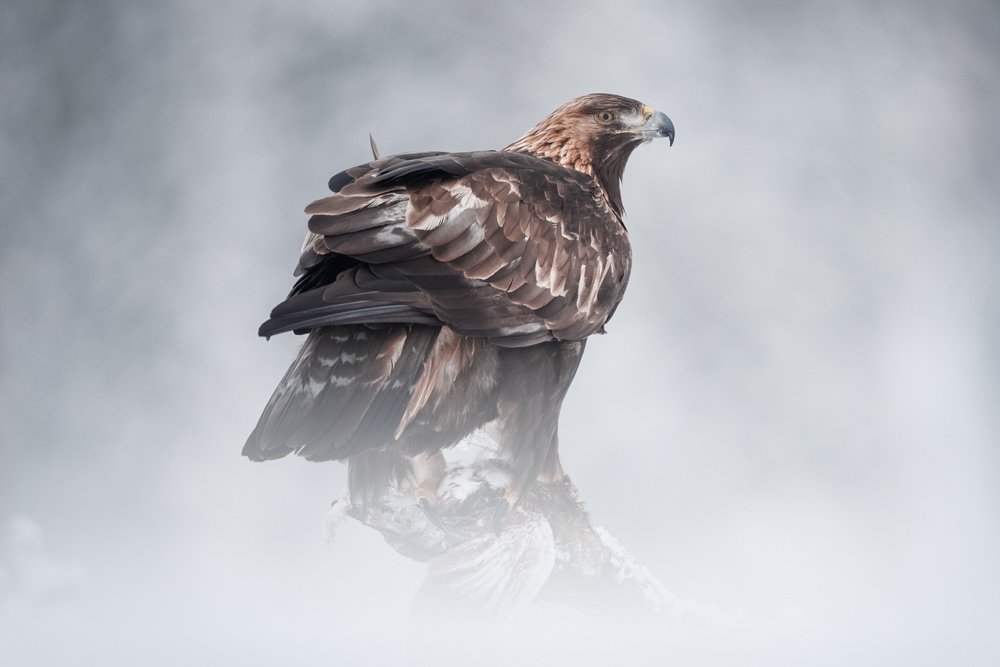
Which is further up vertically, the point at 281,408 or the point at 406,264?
the point at 406,264

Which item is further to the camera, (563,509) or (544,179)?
(563,509)

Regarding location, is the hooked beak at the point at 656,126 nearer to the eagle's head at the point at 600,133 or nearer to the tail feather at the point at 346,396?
the eagle's head at the point at 600,133

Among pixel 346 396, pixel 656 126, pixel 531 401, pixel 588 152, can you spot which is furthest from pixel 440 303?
pixel 656 126

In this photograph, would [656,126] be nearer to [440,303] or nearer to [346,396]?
[440,303]

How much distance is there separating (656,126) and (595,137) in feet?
0.65

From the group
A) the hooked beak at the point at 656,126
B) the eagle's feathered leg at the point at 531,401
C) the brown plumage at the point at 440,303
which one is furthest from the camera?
the hooked beak at the point at 656,126

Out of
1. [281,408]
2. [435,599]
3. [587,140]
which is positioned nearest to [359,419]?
[281,408]

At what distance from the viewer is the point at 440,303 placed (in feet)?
7.97

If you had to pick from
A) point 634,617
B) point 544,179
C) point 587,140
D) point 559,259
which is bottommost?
point 634,617

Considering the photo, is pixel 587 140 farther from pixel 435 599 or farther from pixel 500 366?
pixel 435 599

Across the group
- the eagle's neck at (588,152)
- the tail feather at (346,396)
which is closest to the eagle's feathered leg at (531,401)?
the tail feather at (346,396)

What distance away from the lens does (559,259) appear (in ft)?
8.73

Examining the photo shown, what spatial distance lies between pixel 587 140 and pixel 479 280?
0.94 m

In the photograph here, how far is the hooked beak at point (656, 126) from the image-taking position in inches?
127
